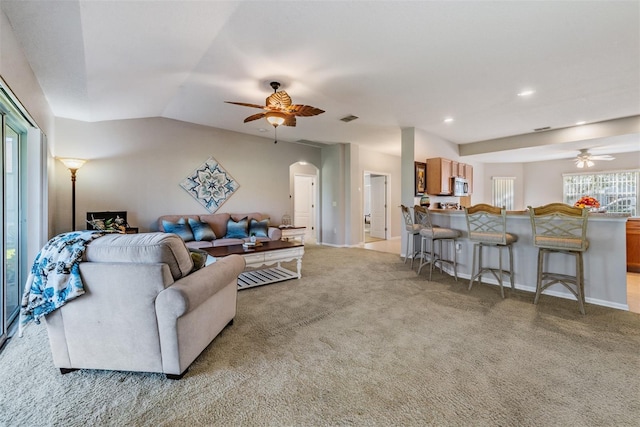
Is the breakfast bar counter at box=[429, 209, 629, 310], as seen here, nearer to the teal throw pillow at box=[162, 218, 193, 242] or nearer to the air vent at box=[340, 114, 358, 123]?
the air vent at box=[340, 114, 358, 123]

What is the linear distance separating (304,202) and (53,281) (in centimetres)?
701

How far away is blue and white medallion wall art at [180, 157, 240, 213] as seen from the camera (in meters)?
5.45

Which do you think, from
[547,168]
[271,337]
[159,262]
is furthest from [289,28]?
[547,168]

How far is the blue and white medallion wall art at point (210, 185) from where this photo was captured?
17.9ft

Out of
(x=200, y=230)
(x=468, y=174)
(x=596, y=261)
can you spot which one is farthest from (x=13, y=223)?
(x=468, y=174)

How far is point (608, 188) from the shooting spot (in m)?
6.82

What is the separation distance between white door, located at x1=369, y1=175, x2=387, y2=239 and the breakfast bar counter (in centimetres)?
455

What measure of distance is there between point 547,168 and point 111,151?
1028 centimetres

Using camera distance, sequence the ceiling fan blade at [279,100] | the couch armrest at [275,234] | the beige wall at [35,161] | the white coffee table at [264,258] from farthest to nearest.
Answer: the couch armrest at [275,234] → the white coffee table at [264,258] → the ceiling fan blade at [279,100] → the beige wall at [35,161]

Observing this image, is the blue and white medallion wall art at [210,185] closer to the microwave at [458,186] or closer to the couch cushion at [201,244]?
the couch cushion at [201,244]

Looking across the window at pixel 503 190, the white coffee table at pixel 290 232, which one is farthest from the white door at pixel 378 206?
the window at pixel 503 190

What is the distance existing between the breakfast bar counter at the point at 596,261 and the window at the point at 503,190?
5324 mm

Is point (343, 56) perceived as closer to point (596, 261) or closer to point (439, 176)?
point (596, 261)

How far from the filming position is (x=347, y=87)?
346 centimetres
